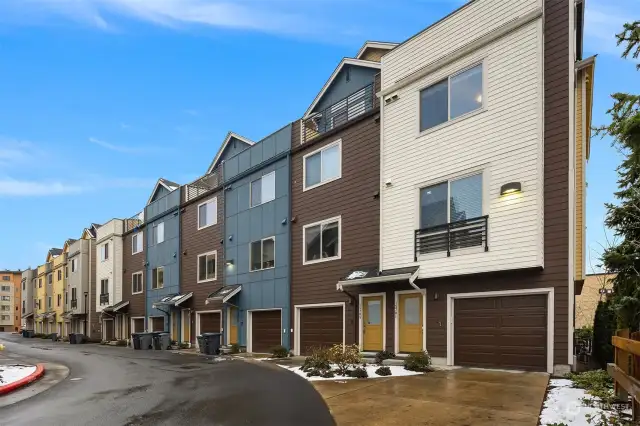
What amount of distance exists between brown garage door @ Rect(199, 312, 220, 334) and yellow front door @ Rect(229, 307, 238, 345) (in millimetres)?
1222

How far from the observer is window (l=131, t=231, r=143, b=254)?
36.3 meters

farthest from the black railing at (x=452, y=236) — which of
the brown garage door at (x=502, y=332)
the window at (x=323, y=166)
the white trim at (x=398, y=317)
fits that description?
the window at (x=323, y=166)

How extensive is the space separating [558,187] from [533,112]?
1.99m

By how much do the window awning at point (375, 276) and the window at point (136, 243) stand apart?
941 inches

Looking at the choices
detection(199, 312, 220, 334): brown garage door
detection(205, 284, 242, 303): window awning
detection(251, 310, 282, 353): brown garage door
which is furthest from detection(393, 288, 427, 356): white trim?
detection(199, 312, 220, 334): brown garage door

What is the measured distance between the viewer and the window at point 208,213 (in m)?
26.5

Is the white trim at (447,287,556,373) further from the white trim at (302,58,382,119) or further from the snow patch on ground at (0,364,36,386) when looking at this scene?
the snow patch on ground at (0,364,36,386)

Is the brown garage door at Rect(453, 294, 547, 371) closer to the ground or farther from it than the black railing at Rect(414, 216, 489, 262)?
closer to the ground

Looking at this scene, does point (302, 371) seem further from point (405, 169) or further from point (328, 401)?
point (405, 169)

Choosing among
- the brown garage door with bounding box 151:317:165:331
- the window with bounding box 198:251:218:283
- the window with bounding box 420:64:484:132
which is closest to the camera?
the window with bounding box 420:64:484:132

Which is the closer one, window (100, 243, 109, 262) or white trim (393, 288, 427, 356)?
white trim (393, 288, 427, 356)

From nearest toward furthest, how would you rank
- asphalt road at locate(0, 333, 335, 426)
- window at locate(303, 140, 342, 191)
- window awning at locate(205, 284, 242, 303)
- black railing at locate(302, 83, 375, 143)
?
asphalt road at locate(0, 333, 335, 426), black railing at locate(302, 83, 375, 143), window at locate(303, 140, 342, 191), window awning at locate(205, 284, 242, 303)

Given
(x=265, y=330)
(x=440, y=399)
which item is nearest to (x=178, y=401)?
(x=440, y=399)

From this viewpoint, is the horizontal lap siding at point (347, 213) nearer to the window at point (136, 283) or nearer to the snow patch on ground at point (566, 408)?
the snow patch on ground at point (566, 408)
